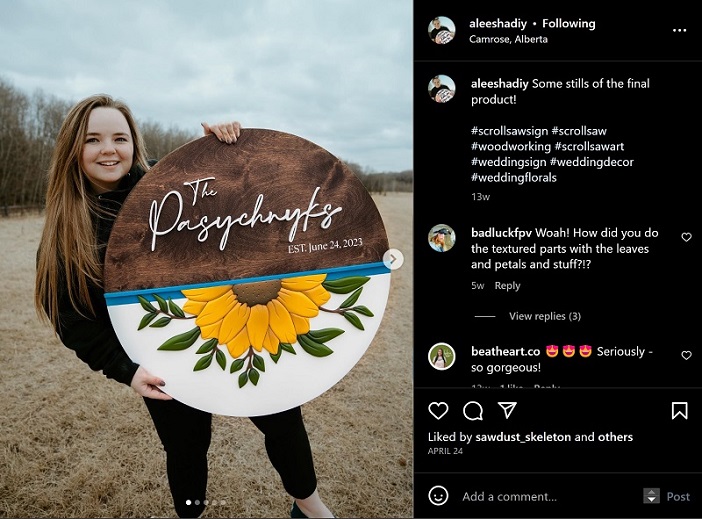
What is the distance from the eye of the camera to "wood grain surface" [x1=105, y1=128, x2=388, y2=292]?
1.21 meters

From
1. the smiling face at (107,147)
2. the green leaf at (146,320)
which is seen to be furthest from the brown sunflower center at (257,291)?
the smiling face at (107,147)

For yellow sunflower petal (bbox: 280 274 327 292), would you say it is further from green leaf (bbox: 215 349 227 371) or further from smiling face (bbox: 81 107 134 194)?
smiling face (bbox: 81 107 134 194)

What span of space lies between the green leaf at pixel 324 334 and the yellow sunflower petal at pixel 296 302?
6 cm

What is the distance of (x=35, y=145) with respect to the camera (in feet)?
4.59

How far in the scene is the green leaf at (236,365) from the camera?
4.22ft

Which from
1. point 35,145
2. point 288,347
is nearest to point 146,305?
point 288,347
